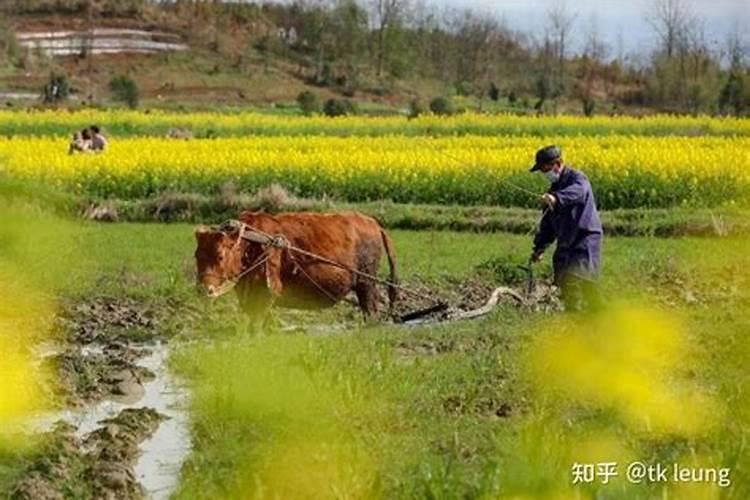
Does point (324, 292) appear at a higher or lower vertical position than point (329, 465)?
lower

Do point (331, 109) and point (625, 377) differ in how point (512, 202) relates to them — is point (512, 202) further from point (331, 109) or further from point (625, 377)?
point (331, 109)

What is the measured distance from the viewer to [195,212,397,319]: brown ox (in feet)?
24.9

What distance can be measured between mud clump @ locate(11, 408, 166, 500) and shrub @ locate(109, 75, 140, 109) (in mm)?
32006

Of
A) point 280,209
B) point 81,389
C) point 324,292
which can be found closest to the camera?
point 81,389

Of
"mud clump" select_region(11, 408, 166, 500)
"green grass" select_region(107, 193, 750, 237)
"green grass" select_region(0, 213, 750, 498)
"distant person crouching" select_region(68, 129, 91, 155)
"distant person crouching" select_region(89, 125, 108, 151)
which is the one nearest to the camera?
"green grass" select_region(0, 213, 750, 498)

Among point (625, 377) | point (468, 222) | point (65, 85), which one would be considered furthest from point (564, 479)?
point (65, 85)

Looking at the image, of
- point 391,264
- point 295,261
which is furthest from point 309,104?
point 295,261

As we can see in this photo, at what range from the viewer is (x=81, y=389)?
23.8 ft

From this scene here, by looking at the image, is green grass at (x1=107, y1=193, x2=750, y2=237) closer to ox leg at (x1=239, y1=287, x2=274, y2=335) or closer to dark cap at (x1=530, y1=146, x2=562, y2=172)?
ox leg at (x1=239, y1=287, x2=274, y2=335)

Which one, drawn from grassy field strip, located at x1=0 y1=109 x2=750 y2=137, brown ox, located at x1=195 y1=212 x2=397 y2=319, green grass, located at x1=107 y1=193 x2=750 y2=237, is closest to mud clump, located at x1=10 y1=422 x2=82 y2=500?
brown ox, located at x1=195 y1=212 x2=397 y2=319

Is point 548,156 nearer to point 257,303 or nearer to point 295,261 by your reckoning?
point 295,261

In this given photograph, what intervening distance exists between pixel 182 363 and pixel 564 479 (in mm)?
5596

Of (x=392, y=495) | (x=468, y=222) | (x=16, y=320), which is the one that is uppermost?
(x=16, y=320)

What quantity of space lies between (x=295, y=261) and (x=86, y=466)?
3070mm
